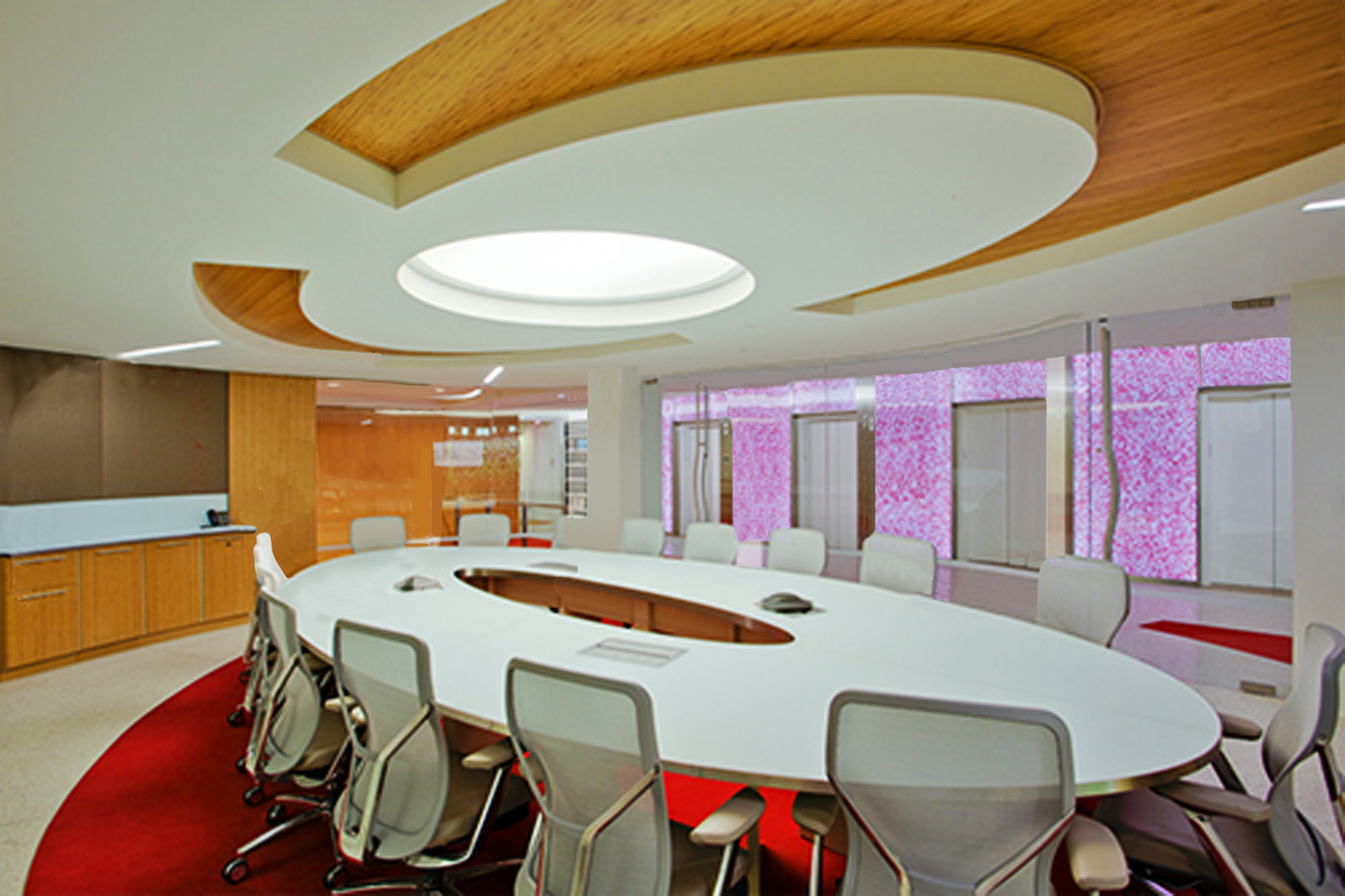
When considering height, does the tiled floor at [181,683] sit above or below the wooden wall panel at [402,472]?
below

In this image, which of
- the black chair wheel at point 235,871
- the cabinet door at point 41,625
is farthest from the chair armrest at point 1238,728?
the cabinet door at point 41,625

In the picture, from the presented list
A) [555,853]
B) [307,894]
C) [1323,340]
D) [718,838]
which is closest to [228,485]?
[307,894]

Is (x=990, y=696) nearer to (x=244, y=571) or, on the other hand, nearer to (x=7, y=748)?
(x=7, y=748)

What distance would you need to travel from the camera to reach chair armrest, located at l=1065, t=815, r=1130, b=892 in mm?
1504

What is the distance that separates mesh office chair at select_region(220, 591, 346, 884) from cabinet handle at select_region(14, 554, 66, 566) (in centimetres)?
399

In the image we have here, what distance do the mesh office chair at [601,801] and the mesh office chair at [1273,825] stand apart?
49.9 inches

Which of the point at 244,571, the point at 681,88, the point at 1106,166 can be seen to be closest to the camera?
the point at 681,88

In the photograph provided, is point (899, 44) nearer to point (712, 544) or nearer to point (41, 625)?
point (712, 544)

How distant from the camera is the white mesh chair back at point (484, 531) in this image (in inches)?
274

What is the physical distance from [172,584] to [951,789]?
741cm

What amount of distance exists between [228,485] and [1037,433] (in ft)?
28.7

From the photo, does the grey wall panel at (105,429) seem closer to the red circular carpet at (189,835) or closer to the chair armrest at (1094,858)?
the red circular carpet at (189,835)

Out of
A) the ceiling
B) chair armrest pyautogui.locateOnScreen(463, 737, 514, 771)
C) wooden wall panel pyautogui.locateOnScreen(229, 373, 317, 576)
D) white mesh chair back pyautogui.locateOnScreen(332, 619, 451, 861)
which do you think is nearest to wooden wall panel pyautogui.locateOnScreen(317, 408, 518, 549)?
wooden wall panel pyautogui.locateOnScreen(229, 373, 317, 576)

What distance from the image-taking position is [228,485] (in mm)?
7301
